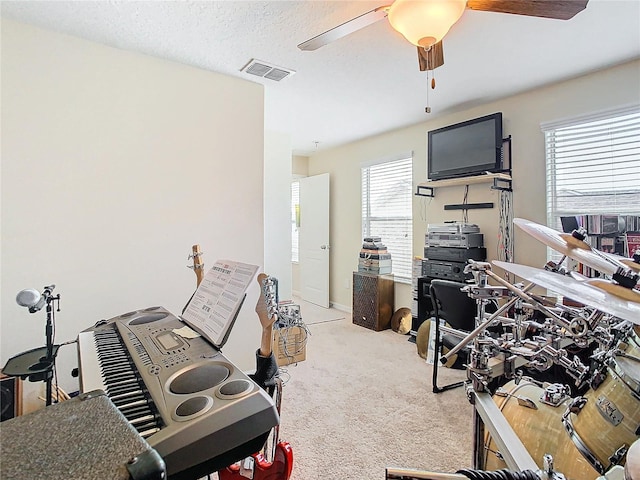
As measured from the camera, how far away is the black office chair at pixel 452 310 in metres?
2.33

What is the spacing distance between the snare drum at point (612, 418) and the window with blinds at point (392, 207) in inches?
121

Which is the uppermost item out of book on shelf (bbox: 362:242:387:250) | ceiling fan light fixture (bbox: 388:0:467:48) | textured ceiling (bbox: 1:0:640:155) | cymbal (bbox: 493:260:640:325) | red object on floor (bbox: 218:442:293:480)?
textured ceiling (bbox: 1:0:640:155)

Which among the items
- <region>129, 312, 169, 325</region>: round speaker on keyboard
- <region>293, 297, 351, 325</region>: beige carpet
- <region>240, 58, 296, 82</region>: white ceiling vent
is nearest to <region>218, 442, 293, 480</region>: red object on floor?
<region>129, 312, 169, 325</region>: round speaker on keyboard

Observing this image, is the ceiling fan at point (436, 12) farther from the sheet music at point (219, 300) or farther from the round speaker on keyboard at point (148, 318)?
the round speaker on keyboard at point (148, 318)

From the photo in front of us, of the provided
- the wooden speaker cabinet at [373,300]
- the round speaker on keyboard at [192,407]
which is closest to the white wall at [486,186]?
the wooden speaker cabinet at [373,300]

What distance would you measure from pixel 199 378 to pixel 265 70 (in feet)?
7.68

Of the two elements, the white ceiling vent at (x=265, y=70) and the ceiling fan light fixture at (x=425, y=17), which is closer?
the ceiling fan light fixture at (x=425, y=17)

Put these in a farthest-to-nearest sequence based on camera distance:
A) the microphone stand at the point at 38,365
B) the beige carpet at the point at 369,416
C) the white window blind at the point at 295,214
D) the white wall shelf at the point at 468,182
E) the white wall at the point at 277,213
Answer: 1. the white window blind at the point at 295,214
2. the white wall at the point at 277,213
3. the white wall shelf at the point at 468,182
4. the beige carpet at the point at 369,416
5. the microphone stand at the point at 38,365

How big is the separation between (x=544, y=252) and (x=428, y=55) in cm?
207

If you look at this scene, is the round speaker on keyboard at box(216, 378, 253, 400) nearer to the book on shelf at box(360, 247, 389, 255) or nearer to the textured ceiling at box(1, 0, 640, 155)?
the textured ceiling at box(1, 0, 640, 155)

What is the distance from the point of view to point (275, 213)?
3.96 metres

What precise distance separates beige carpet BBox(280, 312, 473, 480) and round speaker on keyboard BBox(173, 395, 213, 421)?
115 centimetres

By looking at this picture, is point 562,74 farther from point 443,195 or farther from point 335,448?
point 335,448

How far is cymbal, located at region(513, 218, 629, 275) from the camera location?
914 millimetres
